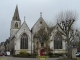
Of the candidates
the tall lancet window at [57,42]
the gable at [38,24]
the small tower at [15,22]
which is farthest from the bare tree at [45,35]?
the small tower at [15,22]

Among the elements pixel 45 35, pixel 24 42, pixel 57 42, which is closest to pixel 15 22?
pixel 24 42

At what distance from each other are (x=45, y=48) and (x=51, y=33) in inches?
216

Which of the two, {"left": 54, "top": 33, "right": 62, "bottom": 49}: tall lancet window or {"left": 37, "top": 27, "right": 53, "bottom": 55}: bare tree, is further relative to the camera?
{"left": 54, "top": 33, "right": 62, "bottom": 49}: tall lancet window

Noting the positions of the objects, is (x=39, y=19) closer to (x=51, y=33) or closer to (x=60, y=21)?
(x=51, y=33)

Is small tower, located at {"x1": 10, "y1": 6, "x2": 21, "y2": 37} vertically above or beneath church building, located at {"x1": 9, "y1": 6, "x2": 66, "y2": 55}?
above

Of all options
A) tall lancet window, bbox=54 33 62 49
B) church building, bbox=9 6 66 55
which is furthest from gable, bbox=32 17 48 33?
tall lancet window, bbox=54 33 62 49

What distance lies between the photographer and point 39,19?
61.4 meters

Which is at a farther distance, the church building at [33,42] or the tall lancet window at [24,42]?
the tall lancet window at [24,42]

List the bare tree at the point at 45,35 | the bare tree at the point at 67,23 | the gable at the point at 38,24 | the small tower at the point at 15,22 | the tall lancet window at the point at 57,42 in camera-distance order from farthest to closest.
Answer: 1. the small tower at the point at 15,22
2. the gable at the point at 38,24
3. the tall lancet window at the point at 57,42
4. the bare tree at the point at 45,35
5. the bare tree at the point at 67,23

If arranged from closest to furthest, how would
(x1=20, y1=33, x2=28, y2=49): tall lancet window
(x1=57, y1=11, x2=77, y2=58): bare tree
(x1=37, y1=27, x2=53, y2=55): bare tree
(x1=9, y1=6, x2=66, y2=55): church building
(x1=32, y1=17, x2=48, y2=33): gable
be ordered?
1. (x1=57, y1=11, x2=77, y2=58): bare tree
2. (x1=37, y1=27, x2=53, y2=55): bare tree
3. (x1=9, y1=6, x2=66, y2=55): church building
4. (x1=20, y1=33, x2=28, y2=49): tall lancet window
5. (x1=32, y1=17, x2=48, y2=33): gable

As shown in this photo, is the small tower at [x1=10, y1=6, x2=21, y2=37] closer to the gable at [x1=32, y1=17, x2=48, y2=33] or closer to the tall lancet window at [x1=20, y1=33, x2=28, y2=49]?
the gable at [x1=32, y1=17, x2=48, y2=33]

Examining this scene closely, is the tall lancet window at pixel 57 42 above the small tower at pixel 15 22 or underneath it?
underneath

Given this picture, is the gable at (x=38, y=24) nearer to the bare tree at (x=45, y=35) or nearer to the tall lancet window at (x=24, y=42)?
the bare tree at (x=45, y=35)

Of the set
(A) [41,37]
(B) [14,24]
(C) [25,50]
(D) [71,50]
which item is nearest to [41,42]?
(A) [41,37]
